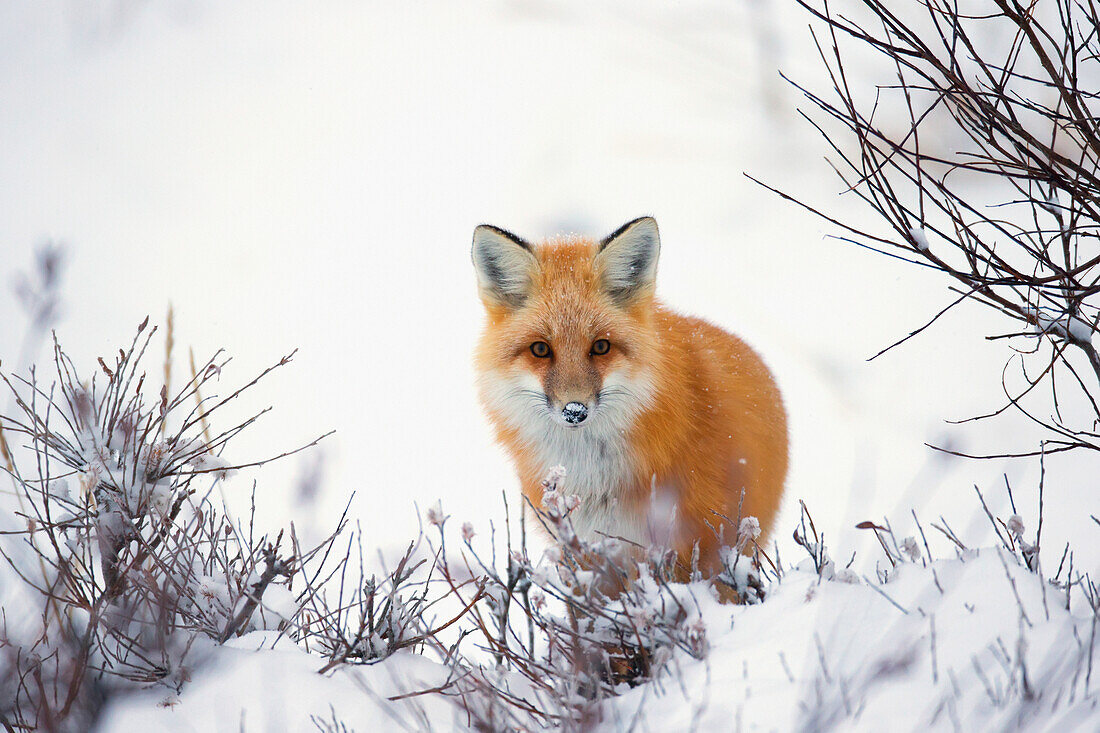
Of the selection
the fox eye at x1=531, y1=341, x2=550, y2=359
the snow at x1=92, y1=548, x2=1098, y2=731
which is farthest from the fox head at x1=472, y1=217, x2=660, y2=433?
the snow at x1=92, y1=548, x2=1098, y2=731

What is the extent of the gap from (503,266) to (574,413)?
776mm

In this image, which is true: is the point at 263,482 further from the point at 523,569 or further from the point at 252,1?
the point at 252,1

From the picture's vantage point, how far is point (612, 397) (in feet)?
9.80

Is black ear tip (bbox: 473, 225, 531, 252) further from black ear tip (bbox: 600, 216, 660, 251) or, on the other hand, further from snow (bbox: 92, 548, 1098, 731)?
snow (bbox: 92, 548, 1098, 731)

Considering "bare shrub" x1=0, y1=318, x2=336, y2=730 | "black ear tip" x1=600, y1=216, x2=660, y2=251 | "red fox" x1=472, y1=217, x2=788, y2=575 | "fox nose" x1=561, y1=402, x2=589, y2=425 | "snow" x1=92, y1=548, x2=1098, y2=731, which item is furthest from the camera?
"black ear tip" x1=600, y1=216, x2=660, y2=251

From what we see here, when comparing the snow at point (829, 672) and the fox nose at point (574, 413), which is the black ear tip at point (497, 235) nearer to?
the fox nose at point (574, 413)

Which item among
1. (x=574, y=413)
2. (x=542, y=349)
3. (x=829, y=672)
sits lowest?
(x=829, y=672)

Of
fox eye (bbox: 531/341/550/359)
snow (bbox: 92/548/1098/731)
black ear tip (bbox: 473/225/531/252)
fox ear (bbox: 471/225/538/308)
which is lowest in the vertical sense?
snow (bbox: 92/548/1098/731)

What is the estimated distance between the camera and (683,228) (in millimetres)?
7289

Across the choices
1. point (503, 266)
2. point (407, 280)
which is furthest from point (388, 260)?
point (503, 266)

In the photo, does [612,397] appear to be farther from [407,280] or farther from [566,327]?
[407,280]

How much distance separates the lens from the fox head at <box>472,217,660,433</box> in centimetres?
295

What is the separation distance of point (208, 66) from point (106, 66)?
3.14ft

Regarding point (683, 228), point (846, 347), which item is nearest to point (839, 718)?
point (846, 347)
